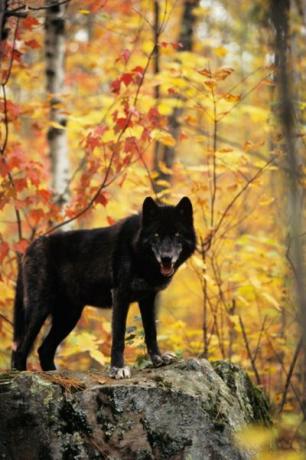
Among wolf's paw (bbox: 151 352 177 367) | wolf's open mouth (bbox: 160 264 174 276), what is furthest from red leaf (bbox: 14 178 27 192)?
wolf's paw (bbox: 151 352 177 367)

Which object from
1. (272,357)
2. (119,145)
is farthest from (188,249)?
(272,357)

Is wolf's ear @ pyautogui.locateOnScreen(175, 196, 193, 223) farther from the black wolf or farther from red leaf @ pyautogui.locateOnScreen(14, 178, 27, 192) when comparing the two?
red leaf @ pyautogui.locateOnScreen(14, 178, 27, 192)

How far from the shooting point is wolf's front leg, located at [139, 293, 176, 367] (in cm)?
644

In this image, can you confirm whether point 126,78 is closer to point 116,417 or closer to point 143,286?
point 143,286

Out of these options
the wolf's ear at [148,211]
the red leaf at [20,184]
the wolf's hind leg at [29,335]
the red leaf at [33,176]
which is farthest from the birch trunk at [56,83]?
the wolf's ear at [148,211]

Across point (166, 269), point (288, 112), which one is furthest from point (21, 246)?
point (288, 112)

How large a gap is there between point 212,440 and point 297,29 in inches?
388

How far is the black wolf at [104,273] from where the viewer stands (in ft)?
21.2

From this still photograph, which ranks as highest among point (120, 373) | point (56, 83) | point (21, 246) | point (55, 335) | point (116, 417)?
point (56, 83)

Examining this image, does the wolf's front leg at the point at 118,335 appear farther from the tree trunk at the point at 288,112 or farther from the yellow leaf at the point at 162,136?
the tree trunk at the point at 288,112

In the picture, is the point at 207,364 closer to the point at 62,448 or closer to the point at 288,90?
the point at 62,448

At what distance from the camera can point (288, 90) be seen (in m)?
2.51

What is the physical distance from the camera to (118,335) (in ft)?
20.5

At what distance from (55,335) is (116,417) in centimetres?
201
